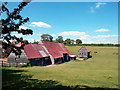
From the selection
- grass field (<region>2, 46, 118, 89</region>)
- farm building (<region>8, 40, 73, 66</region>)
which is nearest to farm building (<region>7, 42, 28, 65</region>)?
farm building (<region>8, 40, 73, 66</region>)

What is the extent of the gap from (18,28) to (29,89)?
4428 mm

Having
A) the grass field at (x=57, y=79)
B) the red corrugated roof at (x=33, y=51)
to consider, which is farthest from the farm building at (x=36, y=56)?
the grass field at (x=57, y=79)

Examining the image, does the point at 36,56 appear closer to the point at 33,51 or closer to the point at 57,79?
the point at 33,51

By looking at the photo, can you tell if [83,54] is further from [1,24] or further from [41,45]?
[1,24]

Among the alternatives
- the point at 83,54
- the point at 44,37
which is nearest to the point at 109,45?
the point at 83,54

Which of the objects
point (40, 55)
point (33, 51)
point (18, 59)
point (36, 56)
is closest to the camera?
point (18, 59)

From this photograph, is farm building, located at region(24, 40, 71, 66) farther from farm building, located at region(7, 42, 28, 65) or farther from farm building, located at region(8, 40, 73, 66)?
farm building, located at region(7, 42, 28, 65)

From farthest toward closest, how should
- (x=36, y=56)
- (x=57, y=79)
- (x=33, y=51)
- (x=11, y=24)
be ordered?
(x=33, y=51)
(x=36, y=56)
(x=57, y=79)
(x=11, y=24)

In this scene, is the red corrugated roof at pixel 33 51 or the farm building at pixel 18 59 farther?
the red corrugated roof at pixel 33 51

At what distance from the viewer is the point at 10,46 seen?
5926 millimetres

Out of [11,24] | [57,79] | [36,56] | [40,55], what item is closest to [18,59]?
[36,56]

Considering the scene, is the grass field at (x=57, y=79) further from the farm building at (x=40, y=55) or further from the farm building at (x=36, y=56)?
the farm building at (x=40, y=55)

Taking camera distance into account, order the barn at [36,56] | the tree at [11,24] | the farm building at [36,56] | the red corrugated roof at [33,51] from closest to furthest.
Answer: the tree at [11,24], the farm building at [36,56], the barn at [36,56], the red corrugated roof at [33,51]

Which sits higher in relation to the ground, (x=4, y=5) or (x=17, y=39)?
(x=4, y=5)
